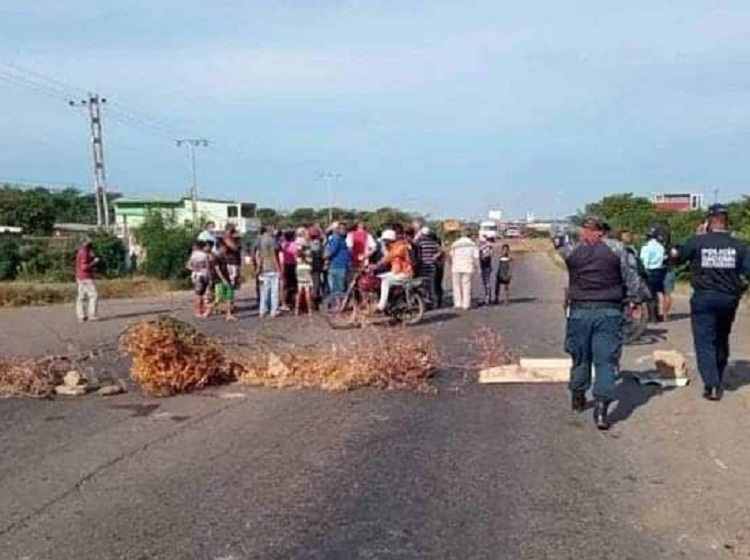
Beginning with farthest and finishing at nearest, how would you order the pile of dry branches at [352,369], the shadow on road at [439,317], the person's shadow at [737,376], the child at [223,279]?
1. the child at [223,279]
2. the shadow on road at [439,317]
3. the pile of dry branches at [352,369]
4. the person's shadow at [737,376]

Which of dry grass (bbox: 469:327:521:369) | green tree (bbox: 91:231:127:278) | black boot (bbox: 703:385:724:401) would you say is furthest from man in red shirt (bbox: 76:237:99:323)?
green tree (bbox: 91:231:127:278)

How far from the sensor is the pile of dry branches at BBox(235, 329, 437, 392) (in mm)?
11516

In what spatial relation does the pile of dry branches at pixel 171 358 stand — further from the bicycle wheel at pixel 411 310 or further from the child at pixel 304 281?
the child at pixel 304 281

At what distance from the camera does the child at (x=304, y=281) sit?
2061 cm

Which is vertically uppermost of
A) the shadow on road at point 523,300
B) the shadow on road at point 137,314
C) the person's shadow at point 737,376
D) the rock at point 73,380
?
the rock at point 73,380

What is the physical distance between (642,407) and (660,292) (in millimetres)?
9791

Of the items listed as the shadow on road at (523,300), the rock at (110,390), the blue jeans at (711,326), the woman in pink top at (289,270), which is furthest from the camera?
the shadow on road at (523,300)

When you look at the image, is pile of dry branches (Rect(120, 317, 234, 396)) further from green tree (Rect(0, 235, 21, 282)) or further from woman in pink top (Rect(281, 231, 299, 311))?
green tree (Rect(0, 235, 21, 282))

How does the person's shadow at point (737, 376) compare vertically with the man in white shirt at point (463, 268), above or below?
below

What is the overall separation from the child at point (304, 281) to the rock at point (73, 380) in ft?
29.4

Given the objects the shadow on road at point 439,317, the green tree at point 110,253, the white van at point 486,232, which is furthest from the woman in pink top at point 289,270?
the green tree at point 110,253

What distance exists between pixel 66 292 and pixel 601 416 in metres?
26.7

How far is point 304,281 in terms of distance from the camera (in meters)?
20.6

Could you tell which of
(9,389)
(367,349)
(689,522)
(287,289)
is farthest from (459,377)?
(287,289)
